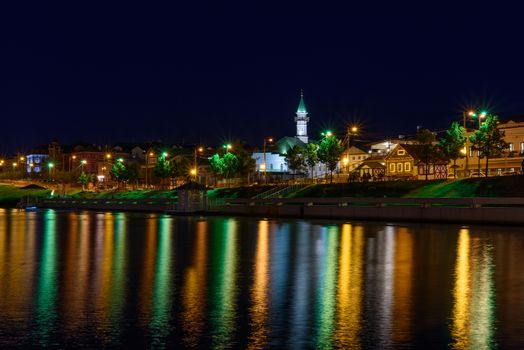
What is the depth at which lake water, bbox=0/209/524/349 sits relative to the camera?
11.2 metres

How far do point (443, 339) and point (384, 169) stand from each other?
99927mm

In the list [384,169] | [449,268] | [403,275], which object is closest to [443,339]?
[403,275]

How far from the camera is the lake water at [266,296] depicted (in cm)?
1116

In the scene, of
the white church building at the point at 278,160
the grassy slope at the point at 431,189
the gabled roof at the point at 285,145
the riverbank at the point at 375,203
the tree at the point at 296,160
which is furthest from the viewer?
the gabled roof at the point at 285,145

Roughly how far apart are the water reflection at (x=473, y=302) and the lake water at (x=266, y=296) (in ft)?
0.10

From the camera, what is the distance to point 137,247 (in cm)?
2828

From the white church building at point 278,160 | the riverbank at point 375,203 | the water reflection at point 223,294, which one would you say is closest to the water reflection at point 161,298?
the water reflection at point 223,294

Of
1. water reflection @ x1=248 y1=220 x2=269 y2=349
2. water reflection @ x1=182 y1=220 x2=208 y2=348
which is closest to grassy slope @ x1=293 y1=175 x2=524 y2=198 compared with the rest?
water reflection @ x1=248 y1=220 x2=269 y2=349

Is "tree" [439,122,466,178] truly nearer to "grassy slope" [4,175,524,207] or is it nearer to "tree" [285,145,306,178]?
"grassy slope" [4,175,524,207]

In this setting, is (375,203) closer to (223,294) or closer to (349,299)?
(223,294)

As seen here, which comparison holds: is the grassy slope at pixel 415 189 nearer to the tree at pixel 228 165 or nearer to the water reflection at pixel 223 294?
the tree at pixel 228 165

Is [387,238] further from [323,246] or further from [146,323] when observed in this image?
[146,323]

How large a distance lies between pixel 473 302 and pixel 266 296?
4.33m

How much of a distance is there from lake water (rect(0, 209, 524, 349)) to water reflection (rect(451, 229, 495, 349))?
0.10 feet
